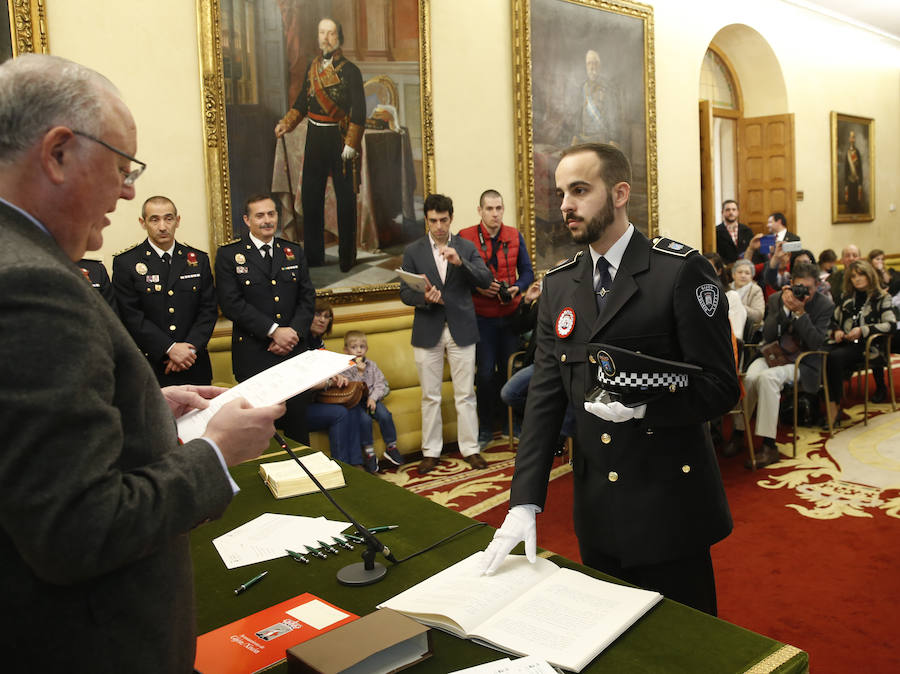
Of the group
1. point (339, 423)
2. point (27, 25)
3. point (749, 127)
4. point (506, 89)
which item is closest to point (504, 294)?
point (339, 423)

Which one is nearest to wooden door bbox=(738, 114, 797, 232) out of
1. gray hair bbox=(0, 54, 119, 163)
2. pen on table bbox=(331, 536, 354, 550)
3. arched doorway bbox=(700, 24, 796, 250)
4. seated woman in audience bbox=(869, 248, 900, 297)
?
arched doorway bbox=(700, 24, 796, 250)

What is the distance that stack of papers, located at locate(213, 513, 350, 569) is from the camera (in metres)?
1.80

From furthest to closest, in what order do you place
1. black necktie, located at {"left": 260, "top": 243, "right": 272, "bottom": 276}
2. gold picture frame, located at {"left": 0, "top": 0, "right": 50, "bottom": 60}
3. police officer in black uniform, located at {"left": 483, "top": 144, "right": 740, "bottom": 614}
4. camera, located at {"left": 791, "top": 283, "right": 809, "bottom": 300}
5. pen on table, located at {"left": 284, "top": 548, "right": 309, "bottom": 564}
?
camera, located at {"left": 791, "top": 283, "right": 809, "bottom": 300}
black necktie, located at {"left": 260, "top": 243, "right": 272, "bottom": 276}
gold picture frame, located at {"left": 0, "top": 0, "right": 50, "bottom": 60}
police officer in black uniform, located at {"left": 483, "top": 144, "right": 740, "bottom": 614}
pen on table, located at {"left": 284, "top": 548, "right": 309, "bottom": 564}

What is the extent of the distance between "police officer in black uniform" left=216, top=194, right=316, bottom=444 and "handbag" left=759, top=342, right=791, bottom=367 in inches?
132

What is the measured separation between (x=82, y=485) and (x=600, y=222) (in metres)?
1.47

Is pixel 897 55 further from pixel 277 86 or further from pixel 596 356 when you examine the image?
pixel 596 356

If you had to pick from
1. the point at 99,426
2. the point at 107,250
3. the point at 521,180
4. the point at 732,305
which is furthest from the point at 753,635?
the point at 521,180

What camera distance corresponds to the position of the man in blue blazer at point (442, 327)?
5289 mm

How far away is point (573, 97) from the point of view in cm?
744

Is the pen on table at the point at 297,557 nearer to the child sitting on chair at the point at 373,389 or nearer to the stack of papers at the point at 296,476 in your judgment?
the stack of papers at the point at 296,476

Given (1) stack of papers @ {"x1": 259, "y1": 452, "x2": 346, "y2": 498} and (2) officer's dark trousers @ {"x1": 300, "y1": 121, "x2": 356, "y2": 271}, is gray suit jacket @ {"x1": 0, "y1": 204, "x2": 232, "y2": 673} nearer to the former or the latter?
(1) stack of papers @ {"x1": 259, "y1": 452, "x2": 346, "y2": 498}

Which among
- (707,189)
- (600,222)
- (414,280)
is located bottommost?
(414,280)

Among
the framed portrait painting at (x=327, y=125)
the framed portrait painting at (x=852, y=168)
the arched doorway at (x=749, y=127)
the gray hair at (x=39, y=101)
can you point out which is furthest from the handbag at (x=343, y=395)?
the framed portrait painting at (x=852, y=168)

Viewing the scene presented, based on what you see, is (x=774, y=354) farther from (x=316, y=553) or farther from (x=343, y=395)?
(x=316, y=553)
